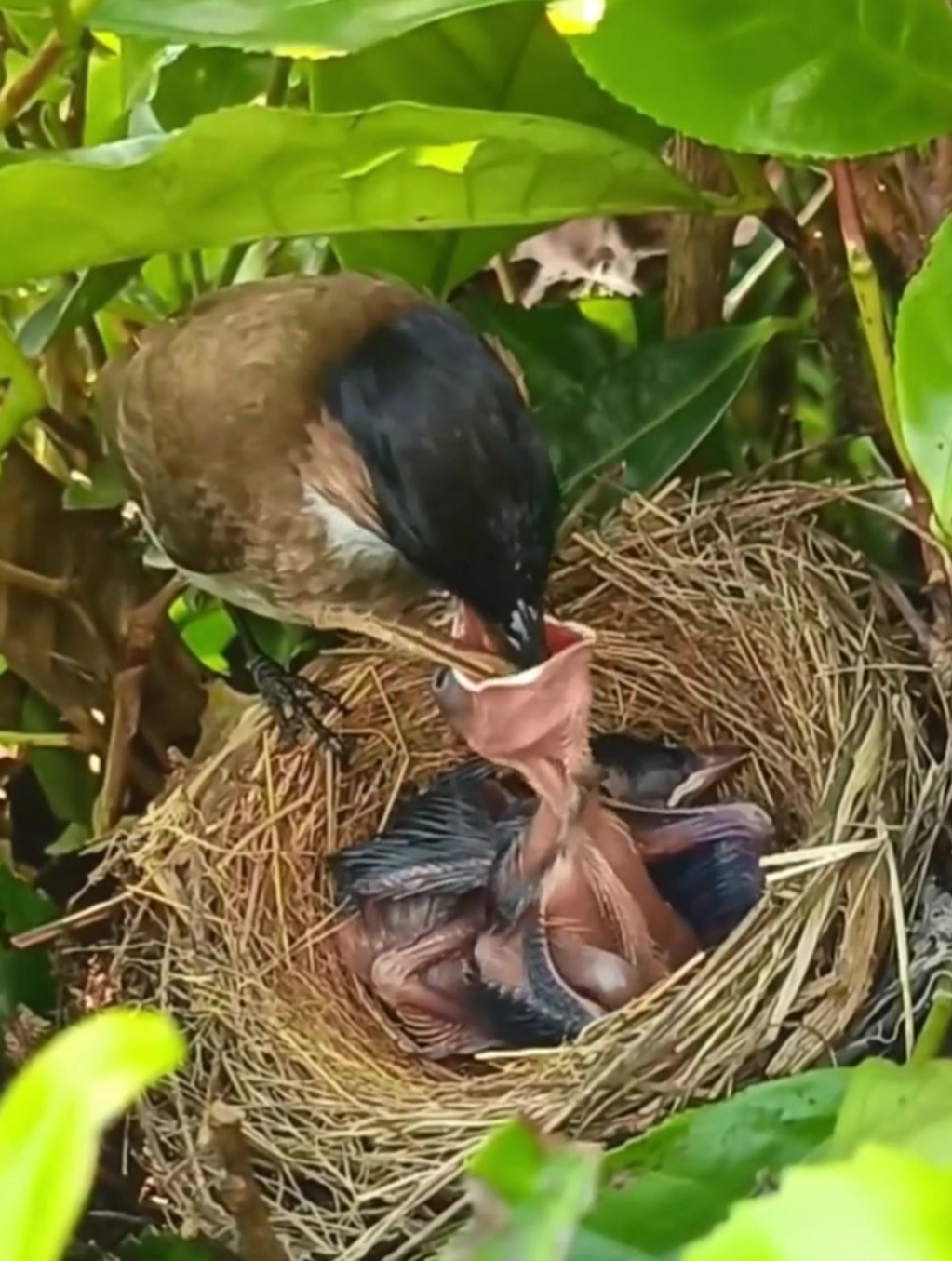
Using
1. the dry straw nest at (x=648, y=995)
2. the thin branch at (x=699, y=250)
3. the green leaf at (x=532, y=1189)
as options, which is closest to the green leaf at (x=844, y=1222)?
the green leaf at (x=532, y=1189)

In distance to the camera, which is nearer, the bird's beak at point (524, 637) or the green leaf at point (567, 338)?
the bird's beak at point (524, 637)

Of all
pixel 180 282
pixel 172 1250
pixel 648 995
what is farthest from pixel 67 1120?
pixel 180 282

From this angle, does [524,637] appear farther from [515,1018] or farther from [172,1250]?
[172,1250]

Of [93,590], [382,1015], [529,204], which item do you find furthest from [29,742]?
[529,204]

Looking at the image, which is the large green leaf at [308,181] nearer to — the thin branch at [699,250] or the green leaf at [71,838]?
the thin branch at [699,250]

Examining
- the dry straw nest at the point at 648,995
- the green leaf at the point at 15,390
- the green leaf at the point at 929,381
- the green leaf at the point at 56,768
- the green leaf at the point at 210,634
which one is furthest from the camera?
the green leaf at the point at 210,634

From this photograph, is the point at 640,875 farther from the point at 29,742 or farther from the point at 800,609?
the point at 29,742

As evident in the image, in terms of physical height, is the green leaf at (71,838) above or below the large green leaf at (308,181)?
below

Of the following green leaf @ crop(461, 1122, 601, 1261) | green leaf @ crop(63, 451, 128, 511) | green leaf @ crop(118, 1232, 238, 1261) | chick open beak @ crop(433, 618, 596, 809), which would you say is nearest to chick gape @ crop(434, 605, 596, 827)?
chick open beak @ crop(433, 618, 596, 809)
